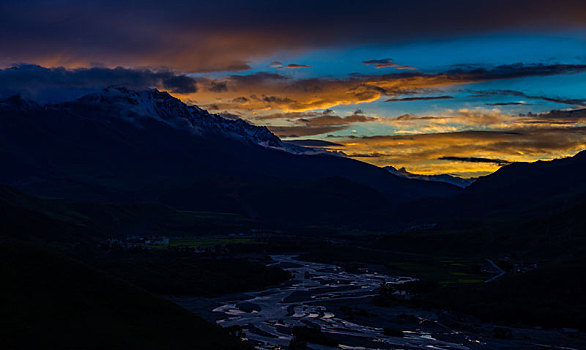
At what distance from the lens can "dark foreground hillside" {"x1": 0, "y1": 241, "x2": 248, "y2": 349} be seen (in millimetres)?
44781

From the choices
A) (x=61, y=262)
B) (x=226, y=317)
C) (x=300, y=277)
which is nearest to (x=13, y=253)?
(x=61, y=262)

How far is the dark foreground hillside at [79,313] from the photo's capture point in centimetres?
4478

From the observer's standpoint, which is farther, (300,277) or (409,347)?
(300,277)

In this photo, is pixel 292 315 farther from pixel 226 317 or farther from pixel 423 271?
pixel 423 271

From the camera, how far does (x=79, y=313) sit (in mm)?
49656

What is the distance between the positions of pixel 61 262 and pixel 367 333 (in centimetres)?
3420

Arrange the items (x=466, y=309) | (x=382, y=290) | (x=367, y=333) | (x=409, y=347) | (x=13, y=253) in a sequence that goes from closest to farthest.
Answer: (x=13, y=253)
(x=409, y=347)
(x=367, y=333)
(x=466, y=309)
(x=382, y=290)

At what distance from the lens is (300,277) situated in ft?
432

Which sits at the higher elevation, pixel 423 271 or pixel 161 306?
pixel 161 306

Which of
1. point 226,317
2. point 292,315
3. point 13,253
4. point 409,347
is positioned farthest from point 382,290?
point 13,253

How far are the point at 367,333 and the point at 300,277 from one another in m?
60.5

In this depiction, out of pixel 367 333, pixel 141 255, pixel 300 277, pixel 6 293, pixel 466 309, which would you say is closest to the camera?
pixel 6 293

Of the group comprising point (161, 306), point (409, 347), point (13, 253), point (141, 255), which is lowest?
point (141, 255)

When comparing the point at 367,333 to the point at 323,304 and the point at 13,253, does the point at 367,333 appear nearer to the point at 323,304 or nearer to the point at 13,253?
the point at 323,304
